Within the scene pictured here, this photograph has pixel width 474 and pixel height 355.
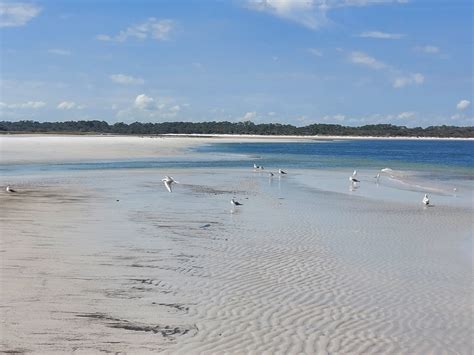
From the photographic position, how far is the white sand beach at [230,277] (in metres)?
6.76

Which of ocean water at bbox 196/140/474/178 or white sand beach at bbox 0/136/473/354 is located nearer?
white sand beach at bbox 0/136/473/354

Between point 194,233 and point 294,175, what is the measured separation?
21.1 meters

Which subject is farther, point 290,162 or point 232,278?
point 290,162

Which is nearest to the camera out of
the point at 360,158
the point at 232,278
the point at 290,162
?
the point at 232,278

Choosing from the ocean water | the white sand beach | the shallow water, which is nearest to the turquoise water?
the ocean water

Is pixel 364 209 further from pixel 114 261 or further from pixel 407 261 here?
pixel 114 261

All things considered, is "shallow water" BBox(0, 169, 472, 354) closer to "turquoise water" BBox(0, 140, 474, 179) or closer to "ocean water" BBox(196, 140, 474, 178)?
"turquoise water" BBox(0, 140, 474, 179)

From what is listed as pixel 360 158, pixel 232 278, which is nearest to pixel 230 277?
pixel 232 278

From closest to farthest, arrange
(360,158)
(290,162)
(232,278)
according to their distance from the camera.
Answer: (232,278) → (290,162) → (360,158)

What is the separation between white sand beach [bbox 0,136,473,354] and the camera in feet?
22.2

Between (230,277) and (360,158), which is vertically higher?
(360,158)

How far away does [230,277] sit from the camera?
966 centimetres

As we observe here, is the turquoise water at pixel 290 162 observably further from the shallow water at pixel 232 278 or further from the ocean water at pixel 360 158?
the shallow water at pixel 232 278

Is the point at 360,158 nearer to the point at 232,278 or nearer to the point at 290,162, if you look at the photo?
the point at 290,162
